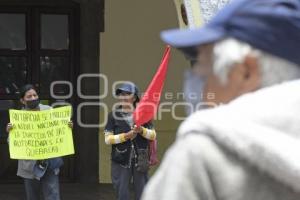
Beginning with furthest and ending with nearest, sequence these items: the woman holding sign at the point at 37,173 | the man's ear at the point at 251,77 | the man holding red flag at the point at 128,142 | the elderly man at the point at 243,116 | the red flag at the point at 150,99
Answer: the man holding red flag at the point at 128,142
the woman holding sign at the point at 37,173
the red flag at the point at 150,99
the man's ear at the point at 251,77
the elderly man at the point at 243,116

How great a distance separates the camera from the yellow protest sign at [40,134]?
21.5ft

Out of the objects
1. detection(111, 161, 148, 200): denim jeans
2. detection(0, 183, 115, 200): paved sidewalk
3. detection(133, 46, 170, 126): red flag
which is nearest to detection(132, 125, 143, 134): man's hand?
detection(111, 161, 148, 200): denim jeans

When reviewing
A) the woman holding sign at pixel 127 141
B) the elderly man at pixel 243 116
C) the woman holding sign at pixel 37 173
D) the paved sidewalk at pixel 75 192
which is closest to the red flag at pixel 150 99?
the woman holding sign at pixel 127 141

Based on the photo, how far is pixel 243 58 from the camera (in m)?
1.33

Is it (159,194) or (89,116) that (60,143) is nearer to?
(89,116)

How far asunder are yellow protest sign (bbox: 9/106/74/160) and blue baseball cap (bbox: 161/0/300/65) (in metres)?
5.29

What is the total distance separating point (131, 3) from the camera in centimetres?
938

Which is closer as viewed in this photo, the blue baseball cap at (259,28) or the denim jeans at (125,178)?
the blue baseball cap at (259,28)

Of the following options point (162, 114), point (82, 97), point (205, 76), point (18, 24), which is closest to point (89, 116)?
point (82, 97)

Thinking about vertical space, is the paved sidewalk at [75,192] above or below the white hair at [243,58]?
below

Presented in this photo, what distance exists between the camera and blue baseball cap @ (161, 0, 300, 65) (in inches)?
52.4

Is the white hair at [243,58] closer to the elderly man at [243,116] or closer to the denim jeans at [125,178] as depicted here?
the elderly man at [243,116]

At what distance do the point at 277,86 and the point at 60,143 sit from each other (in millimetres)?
5517

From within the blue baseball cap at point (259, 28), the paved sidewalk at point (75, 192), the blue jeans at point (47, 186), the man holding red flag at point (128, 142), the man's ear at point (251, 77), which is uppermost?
the blue baseball cap at point (259, 28)
